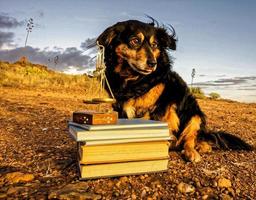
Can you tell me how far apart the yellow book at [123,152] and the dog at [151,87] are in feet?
3.09

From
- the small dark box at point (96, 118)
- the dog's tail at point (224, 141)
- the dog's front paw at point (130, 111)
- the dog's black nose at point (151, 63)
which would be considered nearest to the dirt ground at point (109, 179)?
the dog's tail at point (224, 141)

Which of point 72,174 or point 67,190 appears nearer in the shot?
Answer: point 67,190

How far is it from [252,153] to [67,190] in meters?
2.62

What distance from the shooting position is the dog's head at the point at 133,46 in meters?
3.95

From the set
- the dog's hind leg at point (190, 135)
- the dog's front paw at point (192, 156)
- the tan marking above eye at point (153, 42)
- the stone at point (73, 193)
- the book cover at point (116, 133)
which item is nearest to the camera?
the stone at point (73, 193)

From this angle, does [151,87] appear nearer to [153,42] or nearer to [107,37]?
[153,42]

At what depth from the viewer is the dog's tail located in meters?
4.25

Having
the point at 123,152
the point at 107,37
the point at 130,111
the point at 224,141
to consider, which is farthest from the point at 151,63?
the point at 123,152

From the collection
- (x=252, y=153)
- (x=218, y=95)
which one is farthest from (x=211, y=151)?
(x=218, y=95)

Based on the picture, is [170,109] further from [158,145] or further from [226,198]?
[226,198]

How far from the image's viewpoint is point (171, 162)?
3.47 meters

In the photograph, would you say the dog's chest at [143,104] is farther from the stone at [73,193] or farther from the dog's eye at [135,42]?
the stone at [73,193]

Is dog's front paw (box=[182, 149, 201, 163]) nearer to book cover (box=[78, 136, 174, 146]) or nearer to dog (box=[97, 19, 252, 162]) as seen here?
dog (box=[97, 19, 252, 162])

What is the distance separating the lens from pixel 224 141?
4.31 meters
